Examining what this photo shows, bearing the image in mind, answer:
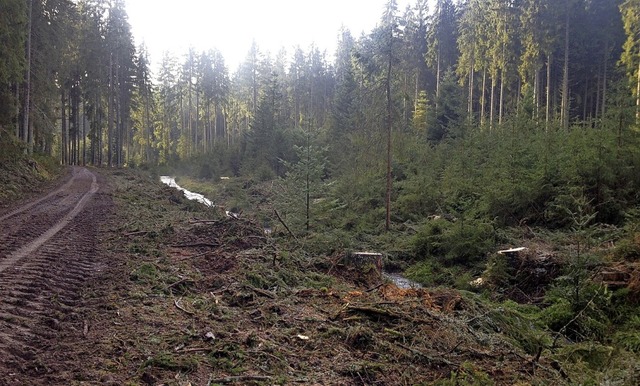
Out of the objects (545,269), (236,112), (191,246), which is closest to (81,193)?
(191,246)

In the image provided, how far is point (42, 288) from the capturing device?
22.7 ft

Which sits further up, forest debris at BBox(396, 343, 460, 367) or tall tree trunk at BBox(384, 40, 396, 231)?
tall tree trunk at BBox(384, 40, 396, 231)

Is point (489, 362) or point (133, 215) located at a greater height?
point (133, 215)

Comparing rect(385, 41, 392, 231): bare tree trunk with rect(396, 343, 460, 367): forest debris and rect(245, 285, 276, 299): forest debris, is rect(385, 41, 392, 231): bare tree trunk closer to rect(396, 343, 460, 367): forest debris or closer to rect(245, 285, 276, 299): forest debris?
rect(245, 285, 276, 299): forest debris

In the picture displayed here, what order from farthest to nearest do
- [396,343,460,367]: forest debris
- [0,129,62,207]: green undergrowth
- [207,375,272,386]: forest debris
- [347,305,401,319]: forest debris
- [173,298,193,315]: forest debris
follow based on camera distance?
[0,129,62,207]: green undergrowth, [347,305,401,319]: forest debris, [173,298,193,315]: forest debris, [396,343,460,367]: forest debris, [207,375,272,386]: forest debris

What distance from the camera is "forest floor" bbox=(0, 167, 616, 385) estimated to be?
489 cm

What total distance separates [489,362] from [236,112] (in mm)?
76716

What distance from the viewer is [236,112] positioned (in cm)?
7862

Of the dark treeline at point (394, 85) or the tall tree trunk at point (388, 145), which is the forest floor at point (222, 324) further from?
the dark treeline at point (394, 85)

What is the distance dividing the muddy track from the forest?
20.9 feet

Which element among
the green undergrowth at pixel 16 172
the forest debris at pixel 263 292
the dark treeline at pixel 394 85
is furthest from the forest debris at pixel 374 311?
the green undergrowth at pixel 16 172

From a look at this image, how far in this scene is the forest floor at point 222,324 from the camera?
4.89 metres

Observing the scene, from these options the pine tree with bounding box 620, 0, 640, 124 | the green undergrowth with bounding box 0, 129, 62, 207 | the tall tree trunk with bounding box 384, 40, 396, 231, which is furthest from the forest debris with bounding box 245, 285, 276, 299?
the pine tree with bounding box 620, 0, 640, 124

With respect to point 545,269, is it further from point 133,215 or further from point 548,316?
point 133,215
